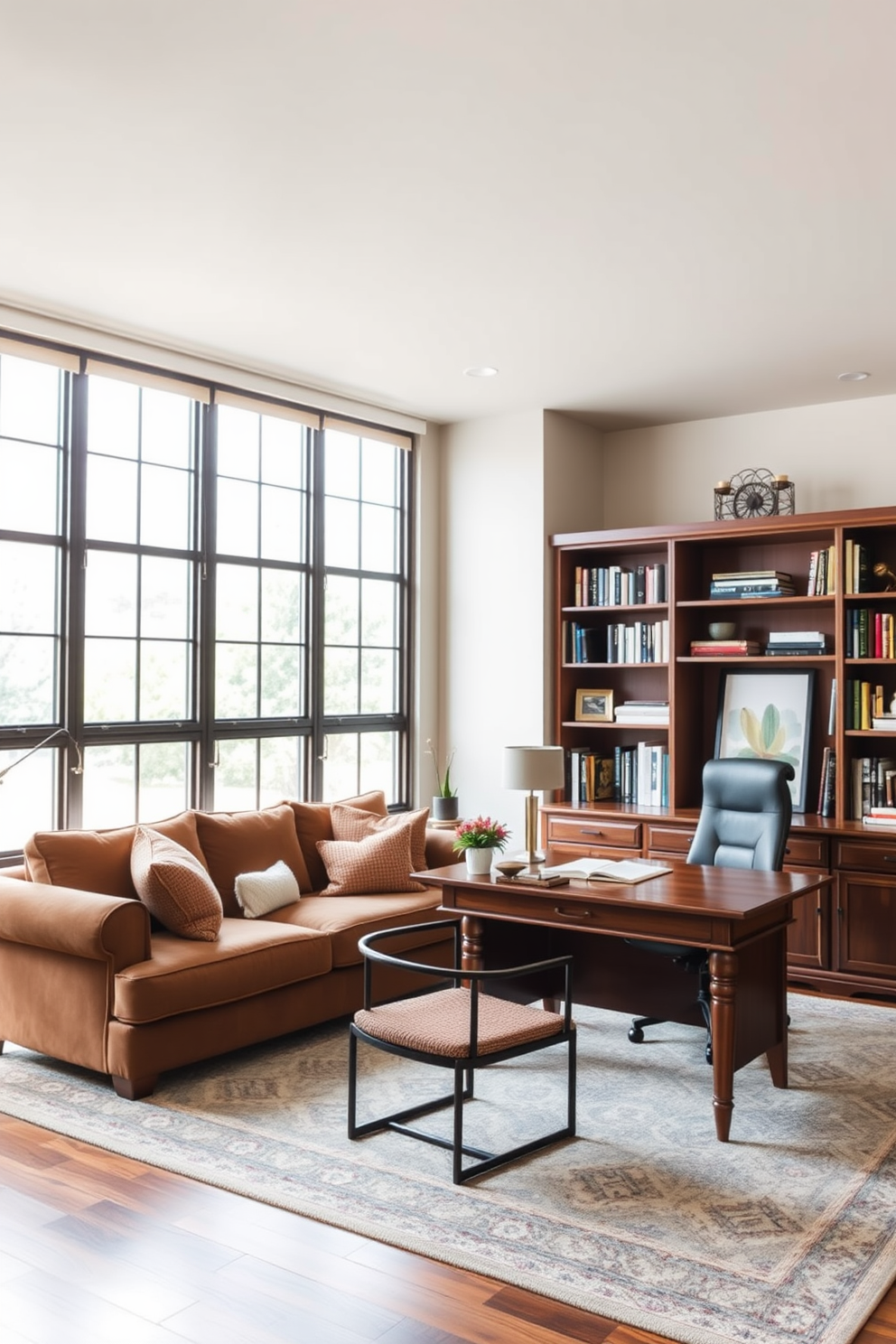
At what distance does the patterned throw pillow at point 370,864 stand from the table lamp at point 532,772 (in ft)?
3.87

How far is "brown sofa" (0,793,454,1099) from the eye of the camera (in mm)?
3791

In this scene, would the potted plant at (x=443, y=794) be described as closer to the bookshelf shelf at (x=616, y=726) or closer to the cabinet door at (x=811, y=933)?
the bookshelf shelf at (x=616, y=726)

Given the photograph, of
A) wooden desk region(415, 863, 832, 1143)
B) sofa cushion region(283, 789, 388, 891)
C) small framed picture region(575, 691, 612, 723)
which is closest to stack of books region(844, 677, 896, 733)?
small framed picture region(575, 691, 612, 723)

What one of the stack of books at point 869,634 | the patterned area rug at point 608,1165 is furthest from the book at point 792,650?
the patterned area rug at point 608,1165

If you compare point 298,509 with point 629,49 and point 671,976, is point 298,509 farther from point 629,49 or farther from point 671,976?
point 629,49

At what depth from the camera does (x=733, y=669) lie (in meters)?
6.16

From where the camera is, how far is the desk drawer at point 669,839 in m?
5.61

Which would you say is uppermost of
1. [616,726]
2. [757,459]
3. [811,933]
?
[757,459]

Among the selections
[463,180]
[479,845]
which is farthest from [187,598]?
[463,180]

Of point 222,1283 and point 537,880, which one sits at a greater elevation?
point 537,880

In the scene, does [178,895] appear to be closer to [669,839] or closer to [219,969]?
[219,969]

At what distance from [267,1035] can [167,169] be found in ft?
9.68

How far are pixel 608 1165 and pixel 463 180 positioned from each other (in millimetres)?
2941

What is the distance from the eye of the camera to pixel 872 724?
5.48 m
